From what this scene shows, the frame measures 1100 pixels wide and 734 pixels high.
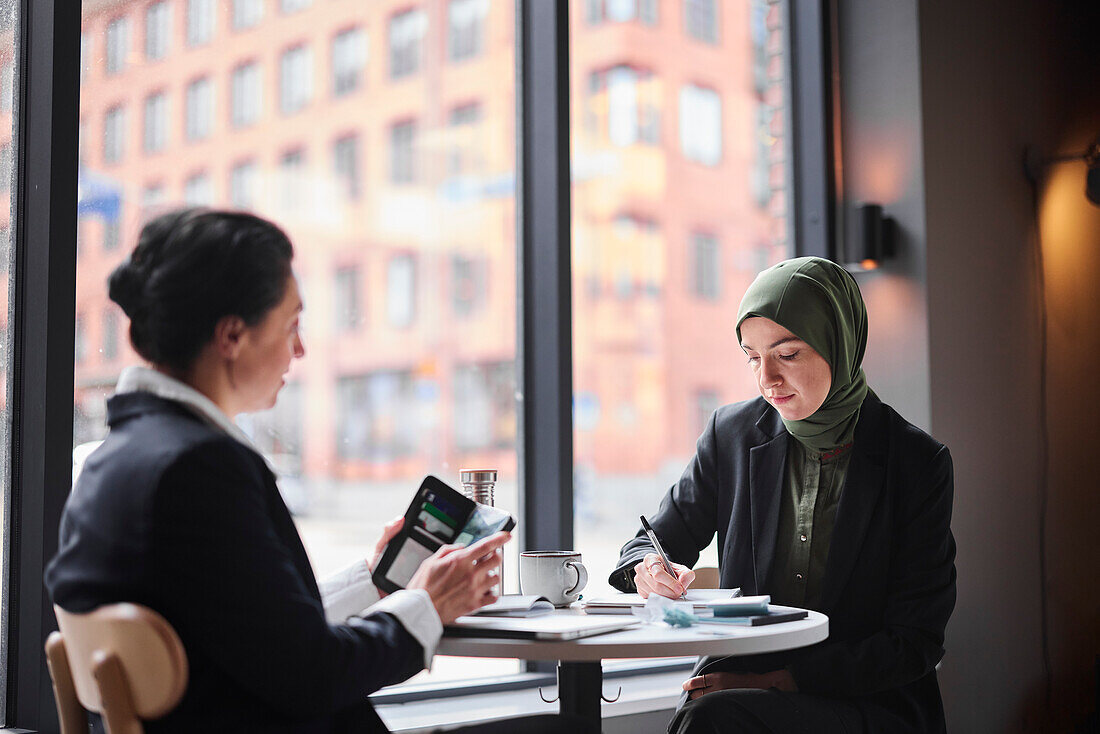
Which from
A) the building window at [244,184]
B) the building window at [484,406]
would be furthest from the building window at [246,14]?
the building window at [484,406]

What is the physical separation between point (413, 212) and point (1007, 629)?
7.32ft

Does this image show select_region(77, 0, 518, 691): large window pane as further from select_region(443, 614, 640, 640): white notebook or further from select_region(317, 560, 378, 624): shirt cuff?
select_region(443, 614, 640, 640): white notebook

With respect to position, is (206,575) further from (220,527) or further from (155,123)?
(155,123)

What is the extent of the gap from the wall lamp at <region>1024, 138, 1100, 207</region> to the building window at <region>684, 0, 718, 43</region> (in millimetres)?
1118

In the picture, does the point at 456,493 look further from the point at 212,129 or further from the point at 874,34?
the point at 874,34

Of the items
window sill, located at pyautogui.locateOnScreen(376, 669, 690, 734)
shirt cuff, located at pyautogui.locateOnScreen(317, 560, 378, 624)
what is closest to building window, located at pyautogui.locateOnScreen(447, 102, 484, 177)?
window sill, located at pyautogui.locateOnScreen(376, 669, 690, 734)

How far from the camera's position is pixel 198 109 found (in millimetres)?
2432

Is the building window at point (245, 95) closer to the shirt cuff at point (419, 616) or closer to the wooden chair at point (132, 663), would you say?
the shirt cuff at point (419, 616)

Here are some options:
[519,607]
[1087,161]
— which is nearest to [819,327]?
[519,607]

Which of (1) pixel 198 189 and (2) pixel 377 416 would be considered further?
(2) pixel 377 416

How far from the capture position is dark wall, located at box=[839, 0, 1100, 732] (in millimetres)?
3168

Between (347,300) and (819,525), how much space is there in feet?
4.27

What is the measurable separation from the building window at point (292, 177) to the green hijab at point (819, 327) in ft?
3.85

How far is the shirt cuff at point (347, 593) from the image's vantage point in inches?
62.2
